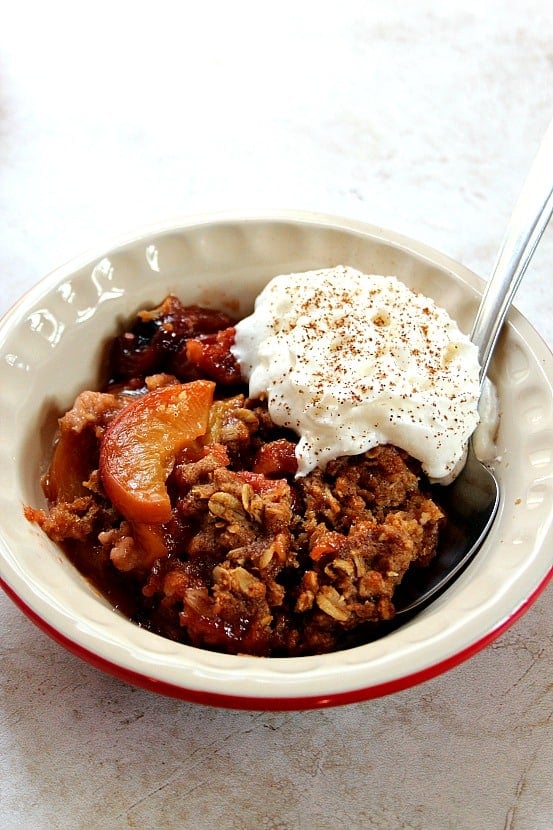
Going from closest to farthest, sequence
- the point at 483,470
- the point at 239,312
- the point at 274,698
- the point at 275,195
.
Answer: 1. the point at 274,698
2. the point at 483,470
3. the point at 239,312
4. the point at 275,195

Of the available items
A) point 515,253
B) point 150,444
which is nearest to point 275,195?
point 515,253

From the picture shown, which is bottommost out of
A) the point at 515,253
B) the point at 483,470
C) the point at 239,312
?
the point at 483,470

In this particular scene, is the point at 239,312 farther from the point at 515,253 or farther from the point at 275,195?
the point at 275,195

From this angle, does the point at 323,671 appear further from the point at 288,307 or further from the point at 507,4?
the point at 507,4

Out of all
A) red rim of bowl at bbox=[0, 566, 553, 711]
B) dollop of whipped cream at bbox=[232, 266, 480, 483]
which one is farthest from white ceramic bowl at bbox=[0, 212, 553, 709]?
dollop of whipped cream at bbox=[232, 266, 480, 483]

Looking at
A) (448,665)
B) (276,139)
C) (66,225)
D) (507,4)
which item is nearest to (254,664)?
(448,665)

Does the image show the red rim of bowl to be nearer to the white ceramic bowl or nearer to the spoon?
the white ceramic bowl
